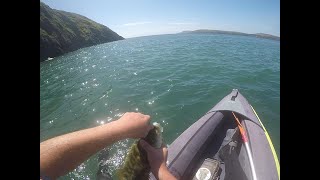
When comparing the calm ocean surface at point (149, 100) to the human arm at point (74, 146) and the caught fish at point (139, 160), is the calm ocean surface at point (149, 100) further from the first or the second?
the human arm at point (74, 146)

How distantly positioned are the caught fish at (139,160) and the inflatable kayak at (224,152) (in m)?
2.14

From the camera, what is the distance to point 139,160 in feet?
9.16

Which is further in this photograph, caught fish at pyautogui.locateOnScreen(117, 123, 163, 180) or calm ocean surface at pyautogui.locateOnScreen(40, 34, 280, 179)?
calm ocean surface at pyautogui.locateOnScreen(40, 34, 280, 179)

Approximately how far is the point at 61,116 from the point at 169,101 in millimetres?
5540

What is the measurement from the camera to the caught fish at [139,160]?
2662 mm

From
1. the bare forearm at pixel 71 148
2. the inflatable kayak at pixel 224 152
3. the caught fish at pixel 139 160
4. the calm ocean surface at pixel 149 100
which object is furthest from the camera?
the calm ocean surface at pixel 149 100

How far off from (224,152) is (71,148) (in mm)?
4407

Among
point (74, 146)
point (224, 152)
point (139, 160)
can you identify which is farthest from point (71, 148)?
point (224, 152)

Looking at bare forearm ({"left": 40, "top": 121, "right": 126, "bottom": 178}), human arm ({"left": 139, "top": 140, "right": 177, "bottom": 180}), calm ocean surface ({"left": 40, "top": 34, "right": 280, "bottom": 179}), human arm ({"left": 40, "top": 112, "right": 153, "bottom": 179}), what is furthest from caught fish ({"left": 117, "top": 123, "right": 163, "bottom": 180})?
calm ocean surface ({"left": 40, "top": 34, "right": 280, "bottom": 179})

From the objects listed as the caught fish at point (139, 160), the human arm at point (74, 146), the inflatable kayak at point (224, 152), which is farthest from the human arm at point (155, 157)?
the inflatable kayak at point (224, 152)

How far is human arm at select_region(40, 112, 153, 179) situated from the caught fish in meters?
0.37

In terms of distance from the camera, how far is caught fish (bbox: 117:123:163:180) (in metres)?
2.66

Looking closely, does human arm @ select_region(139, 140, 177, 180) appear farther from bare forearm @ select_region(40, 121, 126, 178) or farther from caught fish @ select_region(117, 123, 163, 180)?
bare forearm @ select_region(40, 121, 126, 178)
